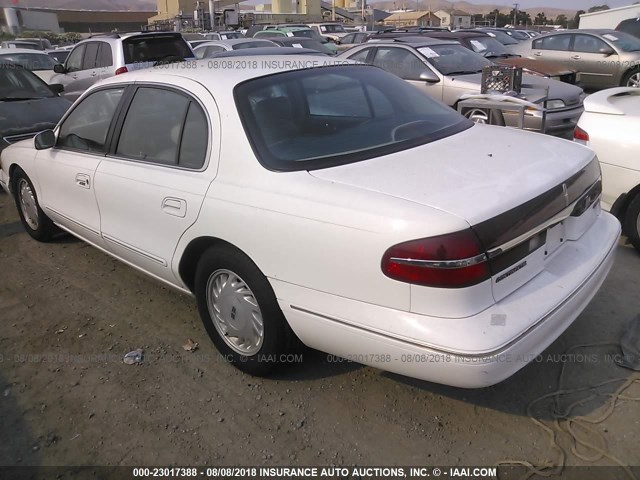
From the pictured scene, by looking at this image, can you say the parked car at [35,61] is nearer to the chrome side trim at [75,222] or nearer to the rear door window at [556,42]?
the chrome side trim at [75,222]

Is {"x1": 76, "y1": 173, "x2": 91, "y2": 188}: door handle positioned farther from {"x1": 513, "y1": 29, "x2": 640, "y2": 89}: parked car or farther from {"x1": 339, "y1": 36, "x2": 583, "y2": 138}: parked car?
{"x1": 513, "y1": 29, "x2": 640, "y2": 89}: parked car

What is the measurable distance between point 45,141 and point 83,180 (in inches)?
24.0

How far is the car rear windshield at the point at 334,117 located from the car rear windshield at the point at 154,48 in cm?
684

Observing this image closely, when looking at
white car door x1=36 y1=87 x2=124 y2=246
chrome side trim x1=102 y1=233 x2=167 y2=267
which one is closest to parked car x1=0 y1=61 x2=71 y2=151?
white car door x1=36 y1=87 x2=124 y2=246

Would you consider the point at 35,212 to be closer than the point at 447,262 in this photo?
No

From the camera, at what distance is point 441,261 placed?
7.13ft

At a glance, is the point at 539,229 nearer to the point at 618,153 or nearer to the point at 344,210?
the point at 344,210

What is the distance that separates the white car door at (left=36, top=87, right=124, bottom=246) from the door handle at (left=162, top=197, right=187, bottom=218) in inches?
37.5

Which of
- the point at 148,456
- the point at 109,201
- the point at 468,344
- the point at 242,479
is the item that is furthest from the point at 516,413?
the point at 109,201

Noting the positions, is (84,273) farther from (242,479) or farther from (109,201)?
(242,479)

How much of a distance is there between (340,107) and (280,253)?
4.03 feet

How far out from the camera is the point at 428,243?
7.13 ft

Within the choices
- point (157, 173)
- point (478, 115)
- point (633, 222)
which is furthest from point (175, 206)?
point (478, 115)

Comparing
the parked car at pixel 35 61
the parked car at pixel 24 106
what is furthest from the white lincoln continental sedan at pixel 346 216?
the parked car at pixel 35 61
